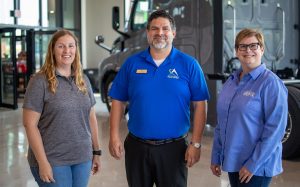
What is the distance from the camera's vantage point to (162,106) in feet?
8.69

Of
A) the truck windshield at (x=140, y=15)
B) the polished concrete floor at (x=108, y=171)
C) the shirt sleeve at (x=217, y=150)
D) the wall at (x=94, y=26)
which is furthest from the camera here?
the wall at (x=94, y=26)

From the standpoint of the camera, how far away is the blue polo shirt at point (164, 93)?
2.64 m

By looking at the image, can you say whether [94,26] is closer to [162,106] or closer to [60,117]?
[162,106]

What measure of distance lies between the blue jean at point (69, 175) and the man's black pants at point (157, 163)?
289 millimetres

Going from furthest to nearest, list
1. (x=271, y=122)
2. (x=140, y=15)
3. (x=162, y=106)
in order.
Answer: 1. (x=140, y=15)
2. (x=162, y=106)
3. (x=271, y=122)

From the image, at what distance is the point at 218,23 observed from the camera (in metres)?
6.33

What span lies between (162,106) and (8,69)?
9.91 metres

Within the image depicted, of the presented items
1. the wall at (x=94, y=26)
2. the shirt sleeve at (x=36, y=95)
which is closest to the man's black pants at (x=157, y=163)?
the shirt sleeve at (x=36, y=95)

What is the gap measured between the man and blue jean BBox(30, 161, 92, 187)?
32 centimetres

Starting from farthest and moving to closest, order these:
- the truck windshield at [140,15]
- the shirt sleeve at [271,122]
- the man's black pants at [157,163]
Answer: the truck windshield at [140,15] → the man's black pants at [157,163] → the shirt sleeve at [271,122]

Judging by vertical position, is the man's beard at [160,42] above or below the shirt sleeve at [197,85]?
above

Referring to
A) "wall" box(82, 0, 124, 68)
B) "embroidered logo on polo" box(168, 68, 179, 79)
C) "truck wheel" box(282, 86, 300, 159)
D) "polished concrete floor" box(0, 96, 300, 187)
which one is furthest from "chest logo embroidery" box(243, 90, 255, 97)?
"wall" box(82, 0, 124, 68)

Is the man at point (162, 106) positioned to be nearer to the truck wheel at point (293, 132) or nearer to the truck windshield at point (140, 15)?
the truck wheel at point (293, 132)

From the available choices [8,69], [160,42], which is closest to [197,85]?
[160,42]
